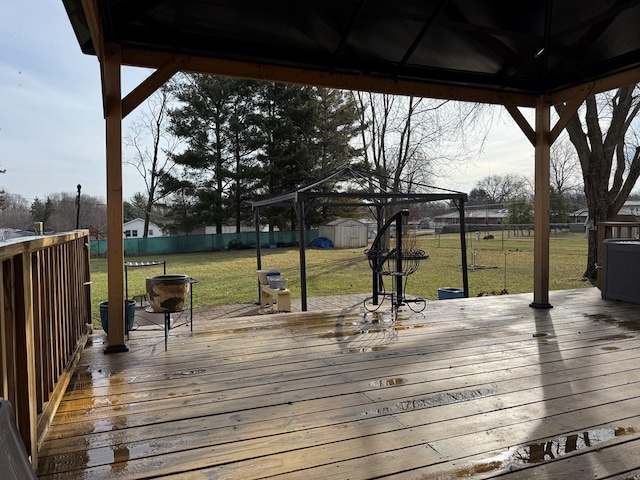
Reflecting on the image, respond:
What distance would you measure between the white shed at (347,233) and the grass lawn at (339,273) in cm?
210

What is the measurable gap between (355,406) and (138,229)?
87.0 feet

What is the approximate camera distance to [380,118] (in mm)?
19891

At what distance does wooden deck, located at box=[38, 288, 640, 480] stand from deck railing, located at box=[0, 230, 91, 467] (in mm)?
170

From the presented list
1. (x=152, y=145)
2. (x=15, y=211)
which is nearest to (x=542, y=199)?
(x=15, y=211)

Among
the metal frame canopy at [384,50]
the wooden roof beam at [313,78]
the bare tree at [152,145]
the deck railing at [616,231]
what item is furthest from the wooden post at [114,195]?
the bare tree at [152,145]

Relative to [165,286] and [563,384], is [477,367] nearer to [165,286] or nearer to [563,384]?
[563,384]

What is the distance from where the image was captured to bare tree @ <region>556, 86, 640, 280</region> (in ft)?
33.3

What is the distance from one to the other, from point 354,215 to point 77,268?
75.1 feet

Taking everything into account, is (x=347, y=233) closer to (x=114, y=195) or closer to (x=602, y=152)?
(x=602, y=152)

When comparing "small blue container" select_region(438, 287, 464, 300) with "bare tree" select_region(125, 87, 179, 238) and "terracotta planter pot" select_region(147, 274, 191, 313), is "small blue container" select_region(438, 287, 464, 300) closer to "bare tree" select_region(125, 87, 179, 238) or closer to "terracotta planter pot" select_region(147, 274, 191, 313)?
"terracotta planter pot" select_region(147, 274, 191, 313)

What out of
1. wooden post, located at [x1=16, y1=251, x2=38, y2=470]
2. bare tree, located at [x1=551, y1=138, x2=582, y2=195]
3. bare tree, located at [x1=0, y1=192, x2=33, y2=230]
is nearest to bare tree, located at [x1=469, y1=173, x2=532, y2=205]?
bare tree, located at [x1=551, y1=138, x2=582, y2=195]

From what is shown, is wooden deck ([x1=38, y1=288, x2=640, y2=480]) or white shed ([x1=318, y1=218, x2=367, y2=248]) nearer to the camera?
wooden deck ([x1=38, y1=288, x2=640, y2=480])

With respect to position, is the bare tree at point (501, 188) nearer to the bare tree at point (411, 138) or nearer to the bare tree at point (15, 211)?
the bare tree at point (411, 138)

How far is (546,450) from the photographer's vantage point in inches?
79.2
